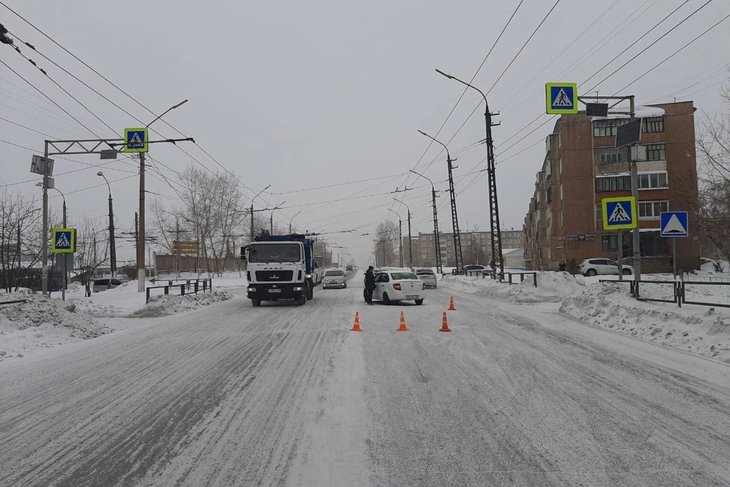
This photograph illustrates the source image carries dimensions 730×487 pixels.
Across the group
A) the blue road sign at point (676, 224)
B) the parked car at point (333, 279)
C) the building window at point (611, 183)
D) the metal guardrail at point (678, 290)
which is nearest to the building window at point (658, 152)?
the building window at point (611, 183)

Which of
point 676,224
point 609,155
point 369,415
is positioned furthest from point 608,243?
point 369,415

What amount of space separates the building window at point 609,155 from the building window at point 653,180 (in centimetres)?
257

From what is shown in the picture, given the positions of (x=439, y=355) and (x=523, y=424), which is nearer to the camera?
(x=523, y=424)

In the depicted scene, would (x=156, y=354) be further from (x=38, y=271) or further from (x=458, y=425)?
(x=38, y=271)

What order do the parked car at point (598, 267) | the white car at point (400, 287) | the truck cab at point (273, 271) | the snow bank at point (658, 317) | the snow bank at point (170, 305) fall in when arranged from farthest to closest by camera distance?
the parked car at point (598, 267)
the truck cab at point (273, 271)
the white car at point (400, 287)
the snow bank at point (170, 305)
the snow bank at point (658, 317)

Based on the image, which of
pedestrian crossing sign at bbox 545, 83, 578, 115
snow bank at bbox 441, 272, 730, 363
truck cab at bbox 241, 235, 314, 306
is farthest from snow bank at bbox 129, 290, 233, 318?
pedestrian crossing sign at bbox 545, 83, 578, 115

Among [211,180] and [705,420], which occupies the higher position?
[211,180]

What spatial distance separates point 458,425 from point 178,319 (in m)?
14.5

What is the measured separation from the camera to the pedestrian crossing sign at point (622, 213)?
51.9ft

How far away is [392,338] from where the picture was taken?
11898 mm

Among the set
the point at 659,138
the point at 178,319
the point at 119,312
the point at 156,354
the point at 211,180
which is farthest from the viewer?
the point at 211,180

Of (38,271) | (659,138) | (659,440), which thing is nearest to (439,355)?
(659,440)

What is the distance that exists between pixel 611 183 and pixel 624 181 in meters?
1.34

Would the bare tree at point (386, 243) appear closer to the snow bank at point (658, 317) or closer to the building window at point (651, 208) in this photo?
the building window at point (651, 208)
